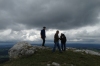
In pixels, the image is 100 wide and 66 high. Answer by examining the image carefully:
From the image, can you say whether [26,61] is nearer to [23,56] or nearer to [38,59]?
[38,59]

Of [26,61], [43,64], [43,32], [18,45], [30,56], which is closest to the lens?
[43,64]

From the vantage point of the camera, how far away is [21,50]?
3034 cm

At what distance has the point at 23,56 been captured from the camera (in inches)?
1124

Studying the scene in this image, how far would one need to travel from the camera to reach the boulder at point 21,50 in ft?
94.4

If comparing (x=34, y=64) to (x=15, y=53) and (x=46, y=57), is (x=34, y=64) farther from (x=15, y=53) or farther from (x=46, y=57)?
(x=15, y=53)

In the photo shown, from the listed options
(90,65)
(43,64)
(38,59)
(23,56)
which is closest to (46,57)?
(38,59)

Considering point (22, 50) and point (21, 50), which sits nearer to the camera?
point (22, 50)

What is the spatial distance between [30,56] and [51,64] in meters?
6.22

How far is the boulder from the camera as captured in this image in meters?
28.8

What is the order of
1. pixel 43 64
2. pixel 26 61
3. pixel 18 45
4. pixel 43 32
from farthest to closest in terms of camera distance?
pixel 18 45 < pixel 43 32 < pixel 26 61 < pixel 43 64

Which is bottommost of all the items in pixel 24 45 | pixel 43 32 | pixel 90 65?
pixel 90 65

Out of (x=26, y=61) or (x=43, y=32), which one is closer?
(x=26, y=61)

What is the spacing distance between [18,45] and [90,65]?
16222 mm

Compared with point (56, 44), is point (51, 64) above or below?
below
